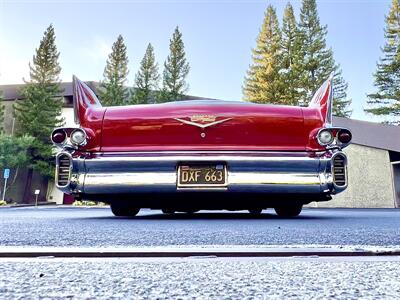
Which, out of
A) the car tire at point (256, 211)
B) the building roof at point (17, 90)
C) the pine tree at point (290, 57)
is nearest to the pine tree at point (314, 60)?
the pine tree at point (290, 57)

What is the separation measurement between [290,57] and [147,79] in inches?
428

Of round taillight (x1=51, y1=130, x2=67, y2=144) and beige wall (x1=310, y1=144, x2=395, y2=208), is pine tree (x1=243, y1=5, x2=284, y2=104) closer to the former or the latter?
beige wall (x1=310, y1=144, x2=395, y2=208)

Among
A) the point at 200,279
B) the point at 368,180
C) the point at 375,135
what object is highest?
the point at 375,135

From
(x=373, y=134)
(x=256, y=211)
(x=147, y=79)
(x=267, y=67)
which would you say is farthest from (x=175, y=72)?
(x=256, y=211)

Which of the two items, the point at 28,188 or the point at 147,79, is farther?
the point at 147,79

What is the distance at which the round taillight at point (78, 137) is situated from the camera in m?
3.03

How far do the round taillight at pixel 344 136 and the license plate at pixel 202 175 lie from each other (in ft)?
2.97

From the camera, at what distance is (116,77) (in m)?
30.2

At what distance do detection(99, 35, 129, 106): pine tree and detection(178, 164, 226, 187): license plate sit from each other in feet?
86.0

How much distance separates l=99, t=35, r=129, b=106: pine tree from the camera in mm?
29045

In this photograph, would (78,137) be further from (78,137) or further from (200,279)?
(200,279)

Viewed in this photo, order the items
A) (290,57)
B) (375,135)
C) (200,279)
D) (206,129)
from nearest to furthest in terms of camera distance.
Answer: (200,279), (206,129), (375,135), (290,57)

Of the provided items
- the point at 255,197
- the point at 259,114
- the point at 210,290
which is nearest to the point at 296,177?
the point at 255,197

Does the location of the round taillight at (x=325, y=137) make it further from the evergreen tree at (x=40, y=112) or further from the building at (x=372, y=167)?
the evergreen tree at (x=40, y=112)
